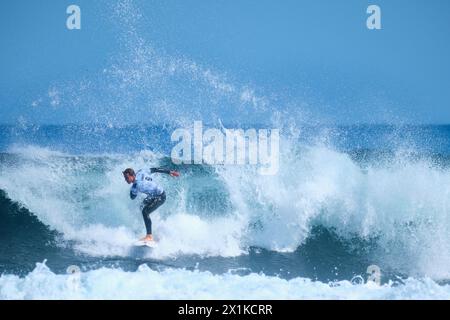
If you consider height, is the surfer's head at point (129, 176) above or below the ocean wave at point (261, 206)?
above

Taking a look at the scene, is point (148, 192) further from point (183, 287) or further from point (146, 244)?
point (183, 287)

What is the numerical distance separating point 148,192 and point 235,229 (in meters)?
1.70

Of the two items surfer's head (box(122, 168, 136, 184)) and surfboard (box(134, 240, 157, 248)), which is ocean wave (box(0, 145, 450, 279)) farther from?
surfer's head (box(122, 168, 136, 184))

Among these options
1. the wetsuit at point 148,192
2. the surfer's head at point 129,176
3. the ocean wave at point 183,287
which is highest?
the surfer's head at point 129,176

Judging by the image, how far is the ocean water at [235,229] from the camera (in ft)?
16.4

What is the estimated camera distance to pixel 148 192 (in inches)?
236

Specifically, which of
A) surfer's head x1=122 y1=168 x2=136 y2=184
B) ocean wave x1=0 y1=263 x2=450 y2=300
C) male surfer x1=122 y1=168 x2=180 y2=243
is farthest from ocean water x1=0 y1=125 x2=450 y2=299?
surfer's head x1=122 y1=168 x2=136 y2=184

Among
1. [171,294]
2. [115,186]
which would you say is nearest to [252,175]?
[115,186]

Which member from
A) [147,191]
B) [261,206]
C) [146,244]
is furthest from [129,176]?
[261,206]

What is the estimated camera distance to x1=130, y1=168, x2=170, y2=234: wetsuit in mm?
5871

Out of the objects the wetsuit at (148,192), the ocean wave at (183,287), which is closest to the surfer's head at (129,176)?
the wetsuit at (148,192)

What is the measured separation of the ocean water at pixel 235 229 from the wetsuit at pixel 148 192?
1.27 feet

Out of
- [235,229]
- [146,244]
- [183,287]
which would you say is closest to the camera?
[183,287]

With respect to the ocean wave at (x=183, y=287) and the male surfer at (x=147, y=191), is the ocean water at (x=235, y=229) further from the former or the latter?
the male surfer at (x=147, y=191)
